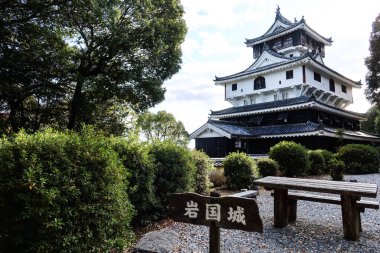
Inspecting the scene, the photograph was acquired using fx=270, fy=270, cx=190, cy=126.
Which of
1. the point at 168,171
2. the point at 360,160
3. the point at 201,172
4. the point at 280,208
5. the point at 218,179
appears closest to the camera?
the point at 280,208

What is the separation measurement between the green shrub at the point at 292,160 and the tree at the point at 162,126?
21.3 m

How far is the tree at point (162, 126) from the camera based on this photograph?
36812mm

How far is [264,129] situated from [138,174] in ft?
78.7

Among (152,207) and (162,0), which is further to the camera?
(162,0)

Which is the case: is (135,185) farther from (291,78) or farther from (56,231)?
(291,78)

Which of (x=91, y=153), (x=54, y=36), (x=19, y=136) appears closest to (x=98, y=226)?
(x=91, y=153)

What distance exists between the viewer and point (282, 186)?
5926 millimetres

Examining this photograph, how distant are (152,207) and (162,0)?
1604cm

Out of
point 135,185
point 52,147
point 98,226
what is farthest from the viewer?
point 135,185

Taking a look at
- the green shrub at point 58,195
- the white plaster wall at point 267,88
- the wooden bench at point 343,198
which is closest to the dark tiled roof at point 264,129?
the white plaster wall at point 267,88

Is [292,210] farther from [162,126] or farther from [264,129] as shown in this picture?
[162,126]

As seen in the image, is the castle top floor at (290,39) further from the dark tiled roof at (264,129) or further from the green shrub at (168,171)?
the green shrub at (168,171)

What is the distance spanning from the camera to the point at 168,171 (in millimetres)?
7305

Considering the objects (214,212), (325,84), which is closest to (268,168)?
(214,212)
